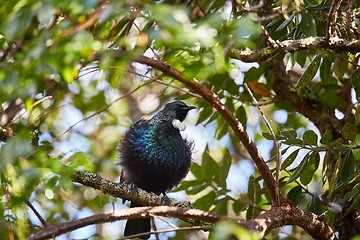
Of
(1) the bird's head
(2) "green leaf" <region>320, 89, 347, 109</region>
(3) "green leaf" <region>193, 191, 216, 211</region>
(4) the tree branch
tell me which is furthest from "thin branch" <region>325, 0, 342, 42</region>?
(1) the bird's head

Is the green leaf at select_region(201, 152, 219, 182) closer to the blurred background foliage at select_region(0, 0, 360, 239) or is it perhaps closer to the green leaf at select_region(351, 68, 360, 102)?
the blurred background foliage at select_region(0, 0, 360, 239)

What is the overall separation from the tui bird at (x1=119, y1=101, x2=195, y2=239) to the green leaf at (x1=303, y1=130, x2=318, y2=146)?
1.73 metres

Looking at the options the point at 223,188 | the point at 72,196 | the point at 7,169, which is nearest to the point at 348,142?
the point at 223,188

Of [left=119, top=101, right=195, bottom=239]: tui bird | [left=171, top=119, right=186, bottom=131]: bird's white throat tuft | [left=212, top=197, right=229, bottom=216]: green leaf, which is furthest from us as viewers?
[left=171, top=119, right=186, bottom=131]: bird's white throat tuft

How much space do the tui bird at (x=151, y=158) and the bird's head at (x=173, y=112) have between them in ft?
0.41

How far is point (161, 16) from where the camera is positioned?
2.33 metres

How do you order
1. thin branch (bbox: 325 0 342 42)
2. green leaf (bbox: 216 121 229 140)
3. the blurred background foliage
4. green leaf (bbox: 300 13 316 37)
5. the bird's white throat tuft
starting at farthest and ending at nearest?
the bird's white throat tuft < green leaf (bbox: 216 121 229 140) < green leaf (bbox: 300 13 316 37) < thin branch (bbox: 325 0 342 42) < the blurred background foliage

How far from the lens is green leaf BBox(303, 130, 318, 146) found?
3781mm

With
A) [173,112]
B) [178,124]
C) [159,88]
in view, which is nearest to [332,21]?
[178,124]

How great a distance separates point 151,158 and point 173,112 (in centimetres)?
49

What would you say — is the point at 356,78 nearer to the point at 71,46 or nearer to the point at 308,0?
the point at 308,0

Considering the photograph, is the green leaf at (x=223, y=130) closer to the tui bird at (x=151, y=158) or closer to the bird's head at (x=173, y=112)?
the tui bird at (x=151, y=158)

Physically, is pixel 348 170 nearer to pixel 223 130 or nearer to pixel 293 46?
pixel 293 46

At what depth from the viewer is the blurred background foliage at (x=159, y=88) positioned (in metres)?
2.49
